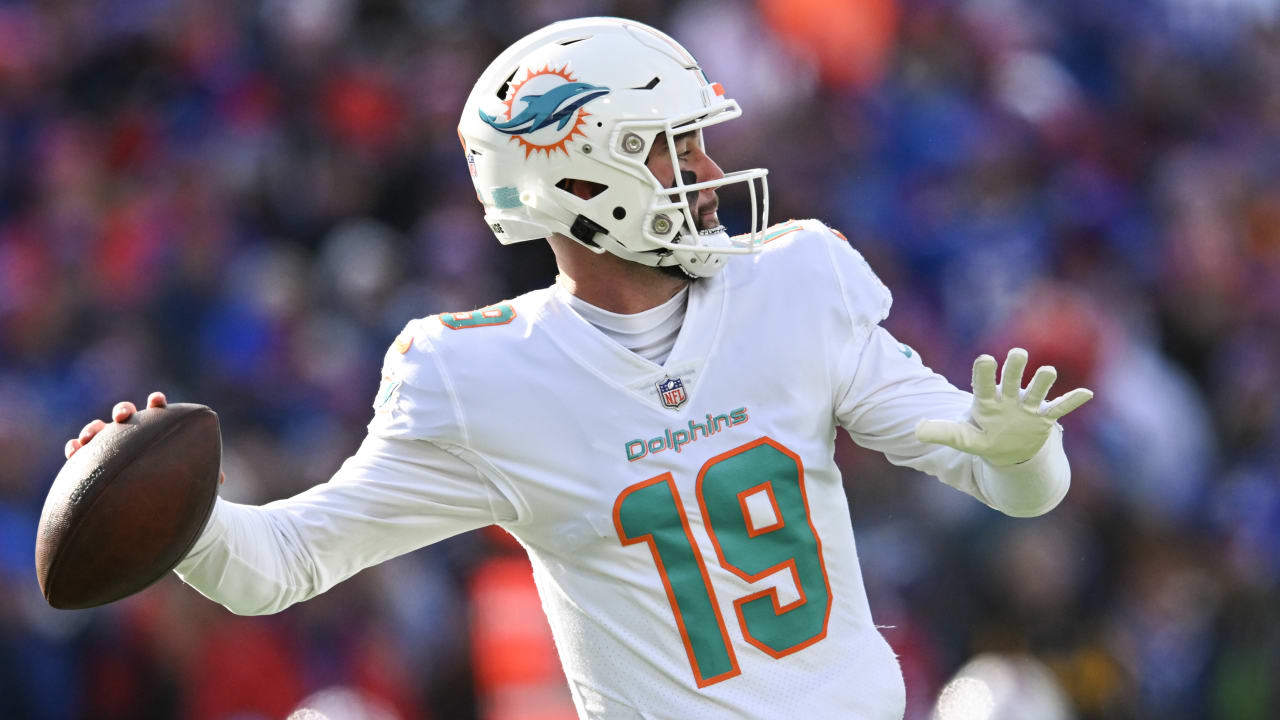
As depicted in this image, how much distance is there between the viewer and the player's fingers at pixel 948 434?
257cm

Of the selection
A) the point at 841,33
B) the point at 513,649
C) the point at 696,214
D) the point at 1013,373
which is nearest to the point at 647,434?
the point at 696,214

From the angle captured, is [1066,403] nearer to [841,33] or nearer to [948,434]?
[948,434]

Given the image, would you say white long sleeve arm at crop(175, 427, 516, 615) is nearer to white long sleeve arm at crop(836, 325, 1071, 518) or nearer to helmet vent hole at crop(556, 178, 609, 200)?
helmet vent hole at crop(556, 178, 609, 200)

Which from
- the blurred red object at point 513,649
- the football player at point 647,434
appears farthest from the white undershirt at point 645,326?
the blurred red object at point 513,649

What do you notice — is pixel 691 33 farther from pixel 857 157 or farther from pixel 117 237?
pixel 117 237

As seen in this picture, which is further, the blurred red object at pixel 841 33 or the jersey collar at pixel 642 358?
the blurred red object at pixel 841 33

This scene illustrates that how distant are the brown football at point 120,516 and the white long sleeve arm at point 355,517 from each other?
122 mm

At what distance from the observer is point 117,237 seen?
6543 mm

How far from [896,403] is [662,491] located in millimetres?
457

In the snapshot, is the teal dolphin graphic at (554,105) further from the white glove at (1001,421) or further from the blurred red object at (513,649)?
the blurred red object at (513,649)

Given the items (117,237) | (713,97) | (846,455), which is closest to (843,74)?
(846,455)

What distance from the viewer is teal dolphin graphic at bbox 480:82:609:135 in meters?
2.84

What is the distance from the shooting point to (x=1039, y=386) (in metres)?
2.55

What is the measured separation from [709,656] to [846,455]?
2852mm
